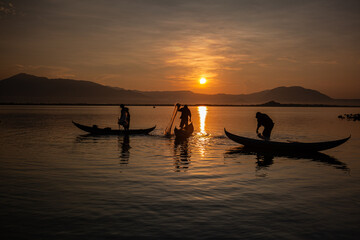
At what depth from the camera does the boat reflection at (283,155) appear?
16.2 meters

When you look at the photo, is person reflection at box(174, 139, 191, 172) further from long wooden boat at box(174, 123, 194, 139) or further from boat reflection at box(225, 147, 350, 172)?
long wooden boat at box(174, 123, 194, 139)

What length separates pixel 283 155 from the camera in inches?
766

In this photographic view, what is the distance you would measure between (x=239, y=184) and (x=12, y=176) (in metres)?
9.01

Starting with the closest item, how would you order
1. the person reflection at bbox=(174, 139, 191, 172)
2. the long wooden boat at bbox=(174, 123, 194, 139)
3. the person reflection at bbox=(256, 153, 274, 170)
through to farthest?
1. the person reflection at bbox=(174, 139, 191, 172)
2. the person reflection at bbox=(256, 153, 274, 170)
3. the long wooden boat at bbox=(174, 123, 194, 139)

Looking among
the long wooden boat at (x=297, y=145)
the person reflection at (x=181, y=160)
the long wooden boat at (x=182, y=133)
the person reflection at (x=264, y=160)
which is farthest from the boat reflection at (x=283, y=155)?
the long wooden boat at (x=182, y=133)

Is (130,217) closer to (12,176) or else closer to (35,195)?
(35,195)

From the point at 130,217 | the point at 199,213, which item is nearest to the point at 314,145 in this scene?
the point at 199,213

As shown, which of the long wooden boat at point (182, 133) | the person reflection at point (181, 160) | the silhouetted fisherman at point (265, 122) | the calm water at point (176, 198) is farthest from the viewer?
the long wooden boat at point (182, 133)

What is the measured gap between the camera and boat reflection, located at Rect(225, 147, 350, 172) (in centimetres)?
1625

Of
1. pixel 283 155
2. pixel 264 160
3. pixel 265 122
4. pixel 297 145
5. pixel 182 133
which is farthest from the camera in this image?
pixel 182 133

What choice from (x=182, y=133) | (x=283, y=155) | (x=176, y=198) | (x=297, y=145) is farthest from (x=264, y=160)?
(x=182, y=133)

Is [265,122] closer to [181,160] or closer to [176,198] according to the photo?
[181,160]

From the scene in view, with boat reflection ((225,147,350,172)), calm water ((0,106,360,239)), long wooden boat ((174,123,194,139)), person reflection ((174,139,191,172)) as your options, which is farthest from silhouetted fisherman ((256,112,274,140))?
long wooden boat ((174,123,194,139))

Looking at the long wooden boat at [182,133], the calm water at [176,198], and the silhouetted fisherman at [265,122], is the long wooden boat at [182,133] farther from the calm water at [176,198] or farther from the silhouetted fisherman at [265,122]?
the calm water at [176,198]
